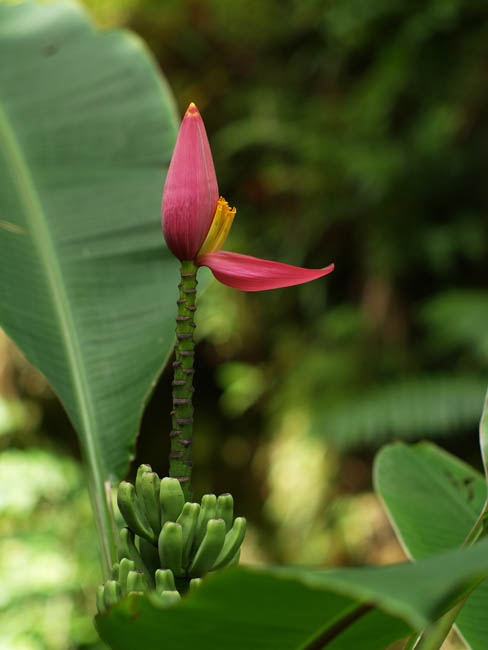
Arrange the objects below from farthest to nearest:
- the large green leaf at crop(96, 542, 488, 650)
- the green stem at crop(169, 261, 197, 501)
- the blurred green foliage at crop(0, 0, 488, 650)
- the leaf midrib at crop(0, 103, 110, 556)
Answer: the blurred green foliage at crop(0, 0, 488, 650) → the leaf midrib at crop(0, 103, 110, 556) → the green stem at crop(169, 261, 197, 501) → the large green leaf at crop(96, 542, 488, 650)

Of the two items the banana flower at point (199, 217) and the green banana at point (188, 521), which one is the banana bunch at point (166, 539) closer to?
the green banana at point (188, 521)

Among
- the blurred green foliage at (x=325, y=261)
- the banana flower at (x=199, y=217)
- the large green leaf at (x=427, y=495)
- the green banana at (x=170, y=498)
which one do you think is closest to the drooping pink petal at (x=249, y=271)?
the banana flower at (x=199, y=217)

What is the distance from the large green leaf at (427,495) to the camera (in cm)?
54

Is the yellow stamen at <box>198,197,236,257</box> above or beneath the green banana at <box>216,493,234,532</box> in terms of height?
above

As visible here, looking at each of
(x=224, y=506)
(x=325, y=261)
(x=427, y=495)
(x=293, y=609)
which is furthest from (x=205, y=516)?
(x=325, y=261)

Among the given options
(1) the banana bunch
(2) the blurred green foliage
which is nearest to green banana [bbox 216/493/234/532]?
(1) the banana bunch

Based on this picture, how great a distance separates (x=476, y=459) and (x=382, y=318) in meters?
0.59

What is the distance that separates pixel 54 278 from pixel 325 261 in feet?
6.88

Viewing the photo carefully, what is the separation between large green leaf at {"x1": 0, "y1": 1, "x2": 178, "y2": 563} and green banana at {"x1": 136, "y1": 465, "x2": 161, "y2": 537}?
0.06 m

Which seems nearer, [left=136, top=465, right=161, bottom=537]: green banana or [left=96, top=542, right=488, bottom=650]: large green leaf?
[left=96, top=542, right=488, bottom=650]: large green leaf

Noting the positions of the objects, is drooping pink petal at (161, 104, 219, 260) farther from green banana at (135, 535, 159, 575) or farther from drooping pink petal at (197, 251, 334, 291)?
green banana at (135, 535, 159, 575)

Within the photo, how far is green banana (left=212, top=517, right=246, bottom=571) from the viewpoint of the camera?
1.21 feet

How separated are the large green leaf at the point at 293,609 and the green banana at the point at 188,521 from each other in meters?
0.07

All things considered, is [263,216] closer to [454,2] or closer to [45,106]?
[454,2]
